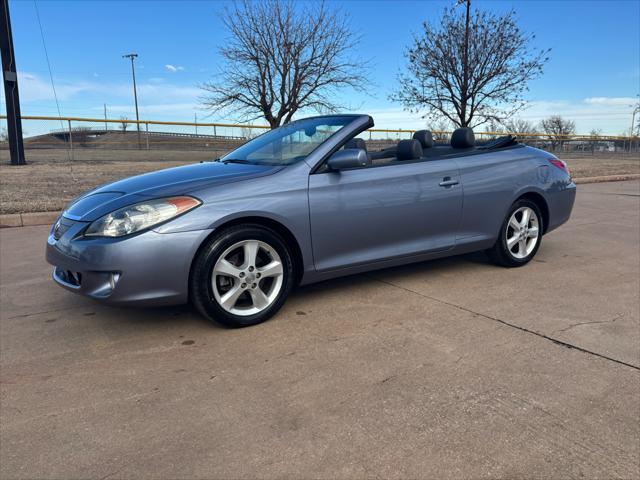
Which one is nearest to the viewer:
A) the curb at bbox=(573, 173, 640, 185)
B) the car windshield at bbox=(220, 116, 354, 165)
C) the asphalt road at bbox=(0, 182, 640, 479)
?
the asphalt road at bbox=(0, 182, 640, 479)

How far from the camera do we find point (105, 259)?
9.93 ft

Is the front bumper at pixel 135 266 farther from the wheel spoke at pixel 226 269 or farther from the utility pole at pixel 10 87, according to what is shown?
the utility pole at pixel 10 87

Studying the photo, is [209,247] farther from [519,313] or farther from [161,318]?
[519,313]

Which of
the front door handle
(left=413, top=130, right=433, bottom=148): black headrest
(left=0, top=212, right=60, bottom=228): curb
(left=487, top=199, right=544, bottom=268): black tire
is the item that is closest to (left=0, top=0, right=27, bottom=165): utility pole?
(left=0, top=212, right=60, bottom=228): curb

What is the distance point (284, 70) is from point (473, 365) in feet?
51.9

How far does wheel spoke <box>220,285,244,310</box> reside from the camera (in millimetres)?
3307

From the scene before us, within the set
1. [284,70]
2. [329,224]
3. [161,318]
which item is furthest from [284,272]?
[284,70]

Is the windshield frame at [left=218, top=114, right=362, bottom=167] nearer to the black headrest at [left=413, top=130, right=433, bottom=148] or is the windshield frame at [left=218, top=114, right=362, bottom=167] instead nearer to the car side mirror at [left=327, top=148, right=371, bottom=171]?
the car side mirror at [left=327, top=148, right=371, bottom=171]

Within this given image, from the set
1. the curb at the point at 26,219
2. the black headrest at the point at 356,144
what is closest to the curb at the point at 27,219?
the curb at the point at 26,219

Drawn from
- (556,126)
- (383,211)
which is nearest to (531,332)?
(383,211)

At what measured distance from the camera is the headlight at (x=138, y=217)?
3098 mm

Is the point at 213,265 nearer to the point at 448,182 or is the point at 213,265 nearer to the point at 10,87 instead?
the point at 448,182

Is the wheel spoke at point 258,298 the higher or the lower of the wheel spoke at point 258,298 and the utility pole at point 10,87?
the lower

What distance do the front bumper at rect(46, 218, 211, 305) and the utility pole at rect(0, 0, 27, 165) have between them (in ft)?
48.5
